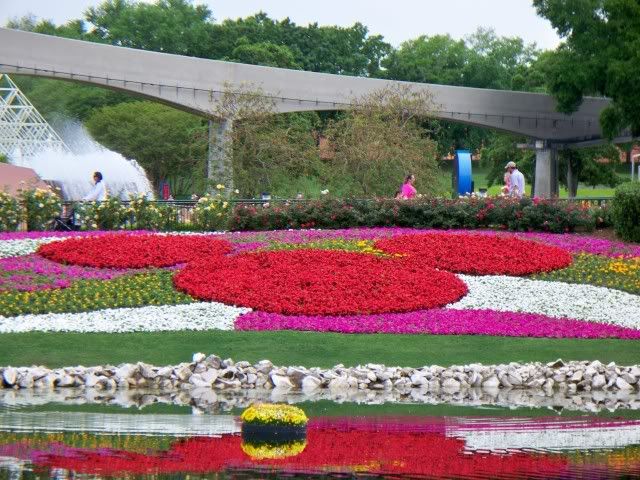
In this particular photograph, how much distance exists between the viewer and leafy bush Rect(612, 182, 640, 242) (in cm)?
2400

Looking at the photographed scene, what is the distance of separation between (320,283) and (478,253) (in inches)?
146

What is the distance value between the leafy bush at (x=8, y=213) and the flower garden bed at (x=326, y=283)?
1867mm

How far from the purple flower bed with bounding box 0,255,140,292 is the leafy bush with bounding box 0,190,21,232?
4460 millimetres

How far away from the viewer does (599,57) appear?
51688 mm

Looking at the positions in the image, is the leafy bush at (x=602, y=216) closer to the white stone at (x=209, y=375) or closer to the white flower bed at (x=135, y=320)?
the white flower bed at (x=135, y=320)

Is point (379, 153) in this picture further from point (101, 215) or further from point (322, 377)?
point (322, 377)

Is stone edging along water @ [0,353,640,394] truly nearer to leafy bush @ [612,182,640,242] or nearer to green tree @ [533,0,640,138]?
leafy bush @ [612,182,640,242]

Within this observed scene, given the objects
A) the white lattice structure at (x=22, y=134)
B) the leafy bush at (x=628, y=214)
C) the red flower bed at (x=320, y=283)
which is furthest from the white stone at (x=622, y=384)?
the white lattice structure at (x=22, y=134)

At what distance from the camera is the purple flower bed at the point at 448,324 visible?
16.5 m

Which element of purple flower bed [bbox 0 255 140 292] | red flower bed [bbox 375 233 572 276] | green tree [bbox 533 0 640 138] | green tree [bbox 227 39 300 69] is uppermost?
green tree [bbox 227 39 300 69]

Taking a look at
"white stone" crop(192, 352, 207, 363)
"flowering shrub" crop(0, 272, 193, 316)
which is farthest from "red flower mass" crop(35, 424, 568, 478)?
"flowering shrub" crop(0, 272, 193, 316)

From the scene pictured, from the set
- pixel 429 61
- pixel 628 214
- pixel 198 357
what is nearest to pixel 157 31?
pixel 429 61

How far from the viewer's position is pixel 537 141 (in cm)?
6119

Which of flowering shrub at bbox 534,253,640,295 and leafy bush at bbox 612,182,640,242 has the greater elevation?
leafy bush at bbox 612,182,640,242
